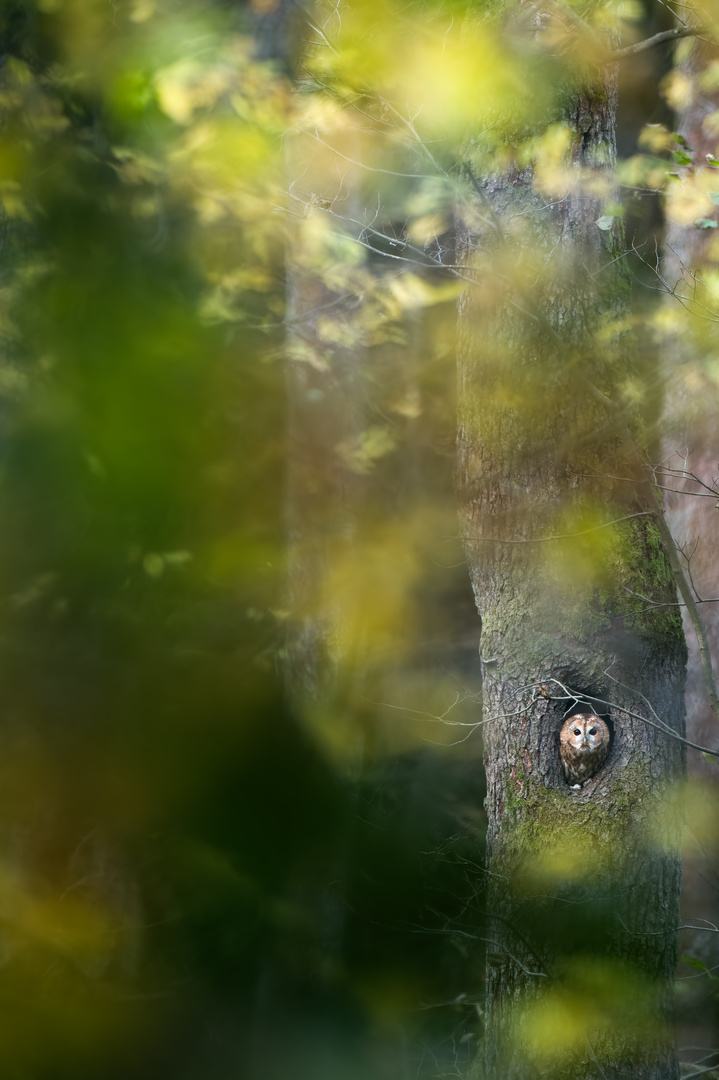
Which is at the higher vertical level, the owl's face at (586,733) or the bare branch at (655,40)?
the bare branch at (655,40)

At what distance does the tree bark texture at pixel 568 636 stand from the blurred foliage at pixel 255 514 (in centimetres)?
2

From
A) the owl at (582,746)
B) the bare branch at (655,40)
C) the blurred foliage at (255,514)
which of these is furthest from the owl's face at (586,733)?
the bare branch at (655,40)

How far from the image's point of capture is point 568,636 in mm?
1490

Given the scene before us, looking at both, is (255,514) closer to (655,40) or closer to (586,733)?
(586,733)

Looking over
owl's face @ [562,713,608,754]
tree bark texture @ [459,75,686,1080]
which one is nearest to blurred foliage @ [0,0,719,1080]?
tree bark texture @ [459,75,686,1080]

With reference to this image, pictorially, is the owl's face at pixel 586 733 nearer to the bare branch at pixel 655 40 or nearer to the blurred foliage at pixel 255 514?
the blurred foliage at pixel 255 514

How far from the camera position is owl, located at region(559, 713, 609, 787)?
56.7 inches

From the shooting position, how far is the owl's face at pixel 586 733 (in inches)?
56.6

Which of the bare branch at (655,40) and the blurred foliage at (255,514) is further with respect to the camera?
the bare branch at (655,40)

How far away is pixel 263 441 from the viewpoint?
188cm

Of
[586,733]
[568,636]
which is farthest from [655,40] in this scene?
[586,733]

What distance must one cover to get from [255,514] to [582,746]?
0.90 meters

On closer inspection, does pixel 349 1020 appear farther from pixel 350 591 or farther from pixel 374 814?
pixel 350 591

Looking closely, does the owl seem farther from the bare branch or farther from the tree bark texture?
the bare branch
